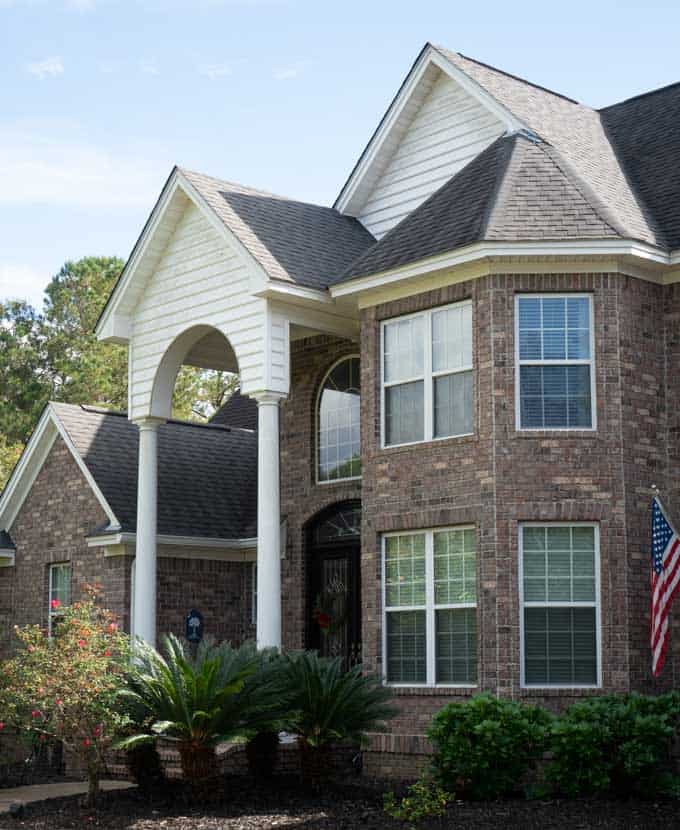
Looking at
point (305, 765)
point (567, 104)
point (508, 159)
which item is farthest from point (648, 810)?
point (567, 104)

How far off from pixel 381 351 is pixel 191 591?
259 inches

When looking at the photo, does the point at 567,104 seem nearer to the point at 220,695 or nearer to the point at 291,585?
the point at 291,585

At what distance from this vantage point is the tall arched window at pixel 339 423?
19.3 meters

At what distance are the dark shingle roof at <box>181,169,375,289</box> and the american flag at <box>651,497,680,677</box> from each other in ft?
18.2

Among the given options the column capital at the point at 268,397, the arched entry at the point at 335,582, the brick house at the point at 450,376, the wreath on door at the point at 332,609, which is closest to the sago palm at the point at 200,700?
the brick house at the point at 450,376

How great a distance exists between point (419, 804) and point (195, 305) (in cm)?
827

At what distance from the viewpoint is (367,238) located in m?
19.4

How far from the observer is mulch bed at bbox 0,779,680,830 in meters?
12.0

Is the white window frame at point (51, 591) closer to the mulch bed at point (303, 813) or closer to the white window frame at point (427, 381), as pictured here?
the mulch bed at point (303, 813)

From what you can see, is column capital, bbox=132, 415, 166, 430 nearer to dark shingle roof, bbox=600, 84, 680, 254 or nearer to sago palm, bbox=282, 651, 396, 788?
sago palm, bbox=282, 651, 396, 788

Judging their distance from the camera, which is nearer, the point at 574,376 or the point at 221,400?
the point at 574,376

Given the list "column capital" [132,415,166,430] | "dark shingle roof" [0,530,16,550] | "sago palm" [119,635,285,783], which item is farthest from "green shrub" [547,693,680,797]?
"dark shingle roof" [0,530,16,550]

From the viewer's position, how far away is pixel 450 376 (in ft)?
51.3

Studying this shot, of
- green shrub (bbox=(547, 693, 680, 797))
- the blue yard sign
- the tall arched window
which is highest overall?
the tall arched window
